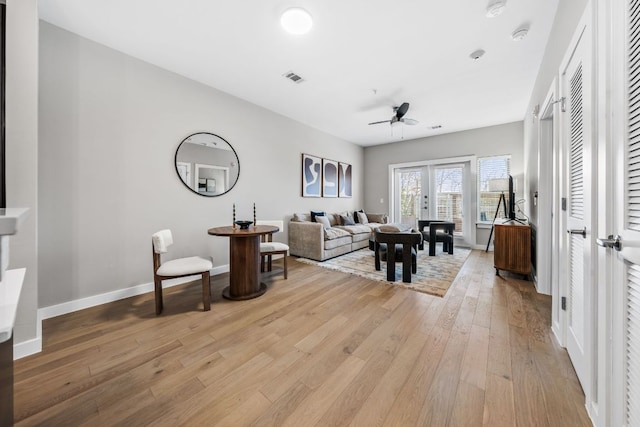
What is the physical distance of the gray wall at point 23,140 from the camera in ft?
5.24

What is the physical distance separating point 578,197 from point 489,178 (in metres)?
4.52

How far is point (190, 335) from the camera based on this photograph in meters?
1.86

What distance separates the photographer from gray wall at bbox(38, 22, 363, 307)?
219 cm

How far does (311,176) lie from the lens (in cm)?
523

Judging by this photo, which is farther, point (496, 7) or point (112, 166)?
point (112, 166)

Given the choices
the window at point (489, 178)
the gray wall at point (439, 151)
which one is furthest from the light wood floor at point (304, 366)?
the gray wall at point (439, 151)

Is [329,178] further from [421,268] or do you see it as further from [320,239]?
[421,268]

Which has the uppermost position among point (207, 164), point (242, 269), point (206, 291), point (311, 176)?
point (311, 176)

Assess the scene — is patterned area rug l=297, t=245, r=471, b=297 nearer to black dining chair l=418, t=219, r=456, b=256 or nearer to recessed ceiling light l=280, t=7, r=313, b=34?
black dining chair l=418, t=219, r=456, b=256

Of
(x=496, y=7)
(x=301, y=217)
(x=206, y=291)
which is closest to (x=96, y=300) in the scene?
(x=206, y=291)

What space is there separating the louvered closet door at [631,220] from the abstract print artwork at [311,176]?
4435mm

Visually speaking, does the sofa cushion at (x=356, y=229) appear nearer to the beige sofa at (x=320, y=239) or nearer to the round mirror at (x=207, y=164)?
the beige sofa at (x=320, y=239)

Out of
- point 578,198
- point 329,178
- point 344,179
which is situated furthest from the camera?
point 344,179

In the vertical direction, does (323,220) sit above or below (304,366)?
above
